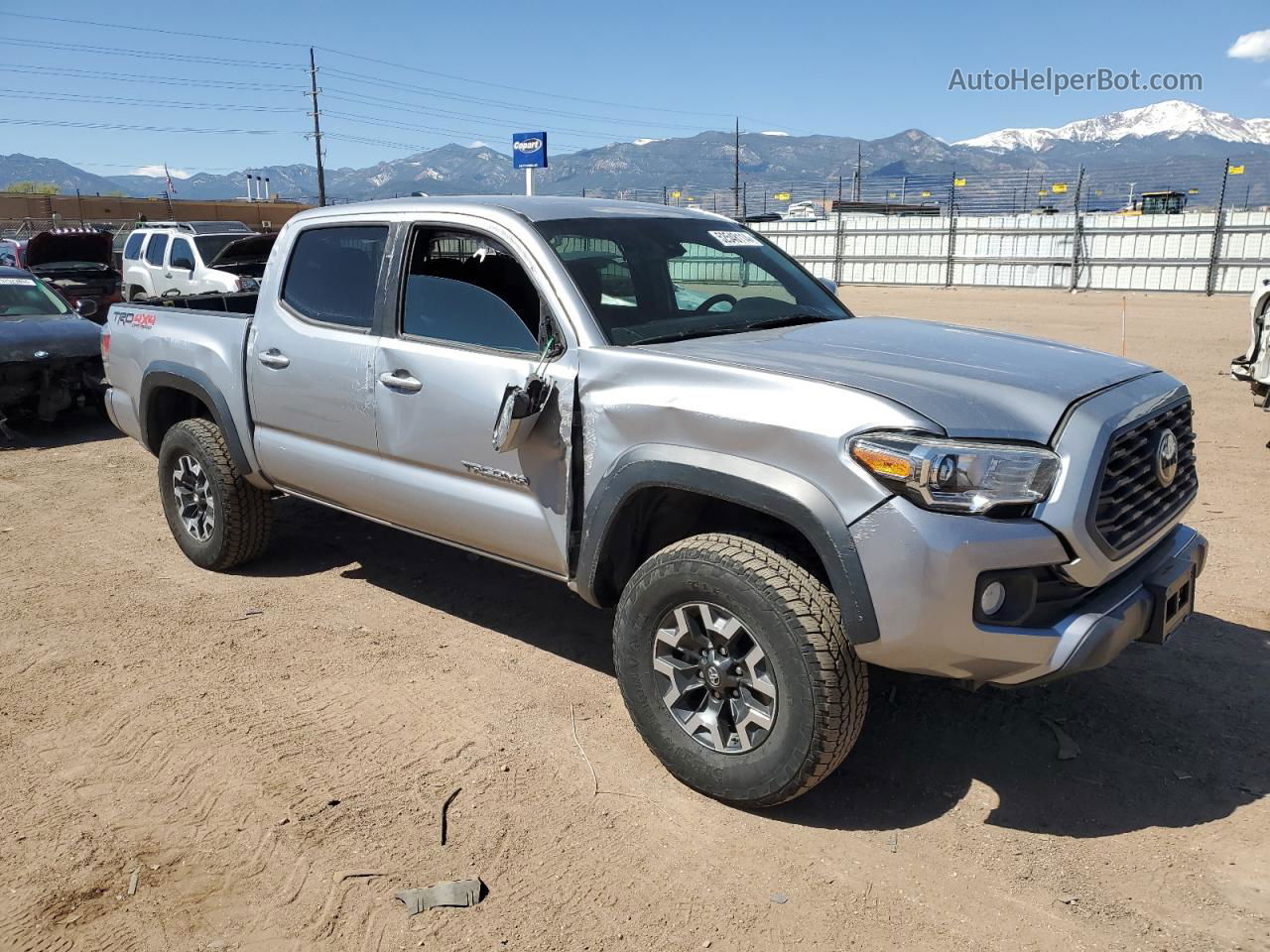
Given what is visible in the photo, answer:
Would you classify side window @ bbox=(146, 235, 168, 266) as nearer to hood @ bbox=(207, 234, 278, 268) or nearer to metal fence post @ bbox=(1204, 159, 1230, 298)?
hood @ bbox=(207, 234, 278, 268)

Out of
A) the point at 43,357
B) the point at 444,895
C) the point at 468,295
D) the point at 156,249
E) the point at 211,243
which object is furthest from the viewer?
the point at 156,249

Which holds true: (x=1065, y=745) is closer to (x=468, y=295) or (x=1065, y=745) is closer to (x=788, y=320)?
(x=788, y=320)

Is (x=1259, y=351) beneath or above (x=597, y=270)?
beneath

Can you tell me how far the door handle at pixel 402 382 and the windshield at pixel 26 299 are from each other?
25.1ft

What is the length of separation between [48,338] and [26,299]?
1.10 m

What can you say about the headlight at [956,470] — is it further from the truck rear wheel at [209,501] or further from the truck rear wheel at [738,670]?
the truck rear wheel at [209,501]

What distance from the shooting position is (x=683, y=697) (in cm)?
333


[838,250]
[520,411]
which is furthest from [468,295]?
[838,250]

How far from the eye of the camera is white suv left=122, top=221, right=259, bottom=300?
47.8ft

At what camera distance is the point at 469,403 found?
3840 millimetres

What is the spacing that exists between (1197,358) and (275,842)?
1330 cm

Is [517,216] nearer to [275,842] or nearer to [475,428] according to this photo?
[475,428]

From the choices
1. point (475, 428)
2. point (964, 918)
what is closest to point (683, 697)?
point (964, 918)

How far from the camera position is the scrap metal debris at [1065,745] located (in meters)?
3.57
